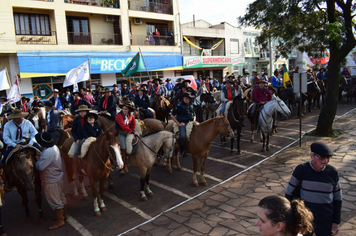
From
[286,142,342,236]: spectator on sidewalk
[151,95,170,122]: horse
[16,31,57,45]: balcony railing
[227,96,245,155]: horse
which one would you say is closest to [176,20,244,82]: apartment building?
[16,31,57,45]: balcony railing

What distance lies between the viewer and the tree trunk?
36.5 ft

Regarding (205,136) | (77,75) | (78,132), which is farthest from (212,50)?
(78,132)

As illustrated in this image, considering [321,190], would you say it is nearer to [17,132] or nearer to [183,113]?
[183,113]

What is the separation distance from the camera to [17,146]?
6.14 m

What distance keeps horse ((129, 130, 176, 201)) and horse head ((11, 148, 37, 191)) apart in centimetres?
239

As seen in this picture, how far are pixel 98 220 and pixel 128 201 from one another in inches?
40.9

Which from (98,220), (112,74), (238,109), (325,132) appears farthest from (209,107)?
(112,74)

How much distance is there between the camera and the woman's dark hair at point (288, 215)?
236 cm

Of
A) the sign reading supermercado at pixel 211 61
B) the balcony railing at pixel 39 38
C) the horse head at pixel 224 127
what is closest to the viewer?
the horse head at pixel 224 127

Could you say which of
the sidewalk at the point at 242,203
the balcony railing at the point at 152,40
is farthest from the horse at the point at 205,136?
the balcony railing at the point at 152,40

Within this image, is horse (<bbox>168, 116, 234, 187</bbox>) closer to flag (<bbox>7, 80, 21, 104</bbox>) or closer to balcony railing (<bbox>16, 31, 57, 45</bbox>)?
flag (<bbox>7, 80, 21, 104</bbox>)

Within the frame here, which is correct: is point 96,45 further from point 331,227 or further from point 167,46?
point 331,227

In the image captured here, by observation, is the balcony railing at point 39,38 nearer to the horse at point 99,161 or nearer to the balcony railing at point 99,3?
the balcony railing at point 99,3

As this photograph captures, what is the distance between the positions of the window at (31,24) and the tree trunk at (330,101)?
20.4 meters
